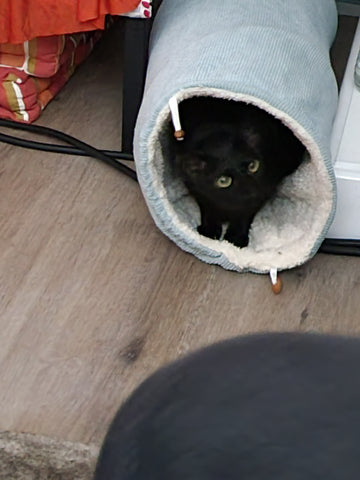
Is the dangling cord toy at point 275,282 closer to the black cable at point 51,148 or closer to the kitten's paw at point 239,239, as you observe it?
the kitten's paw at point 239,239

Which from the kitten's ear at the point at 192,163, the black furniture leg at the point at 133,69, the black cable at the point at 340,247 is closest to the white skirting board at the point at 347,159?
the black cable at the point at 340,247

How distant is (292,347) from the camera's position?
445 mm

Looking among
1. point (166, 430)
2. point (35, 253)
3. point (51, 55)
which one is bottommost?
point (35, 253)

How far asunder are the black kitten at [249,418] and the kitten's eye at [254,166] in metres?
1.02

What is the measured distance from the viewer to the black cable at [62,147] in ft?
5.87

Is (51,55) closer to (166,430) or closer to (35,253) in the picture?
(35,253)

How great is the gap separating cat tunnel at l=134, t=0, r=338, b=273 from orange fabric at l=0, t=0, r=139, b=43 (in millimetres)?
123

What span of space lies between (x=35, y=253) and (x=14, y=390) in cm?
34

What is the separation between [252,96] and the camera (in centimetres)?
137

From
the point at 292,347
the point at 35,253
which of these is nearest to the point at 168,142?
the point at 35,253

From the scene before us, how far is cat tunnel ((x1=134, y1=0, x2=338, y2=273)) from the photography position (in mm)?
1396

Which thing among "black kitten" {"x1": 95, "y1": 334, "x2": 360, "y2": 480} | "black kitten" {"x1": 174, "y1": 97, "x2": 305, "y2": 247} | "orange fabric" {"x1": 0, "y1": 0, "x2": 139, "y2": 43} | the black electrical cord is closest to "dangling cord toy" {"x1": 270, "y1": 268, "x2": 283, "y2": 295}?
"black kitten" {"x1": 174, "y1": 97, "x2": 305, "y2": 247}

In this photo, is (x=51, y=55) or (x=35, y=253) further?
(x=51, y=55)

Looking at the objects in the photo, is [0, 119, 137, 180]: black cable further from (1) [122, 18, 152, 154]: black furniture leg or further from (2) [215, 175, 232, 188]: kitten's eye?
(2) [215, 175, 232, 188]: kitten's eye
